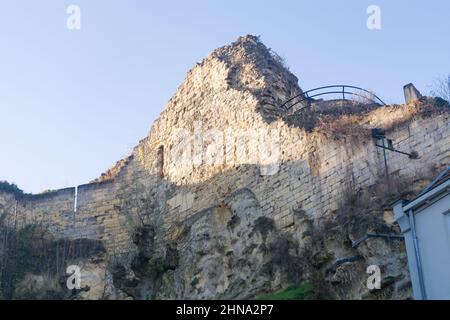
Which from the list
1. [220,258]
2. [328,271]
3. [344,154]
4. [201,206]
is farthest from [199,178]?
[328,271]

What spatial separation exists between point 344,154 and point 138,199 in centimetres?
815

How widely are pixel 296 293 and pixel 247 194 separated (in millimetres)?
4039

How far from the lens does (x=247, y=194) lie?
1975cm

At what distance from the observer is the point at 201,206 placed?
69.5ft

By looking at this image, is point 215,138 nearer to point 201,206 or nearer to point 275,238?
point 201,206

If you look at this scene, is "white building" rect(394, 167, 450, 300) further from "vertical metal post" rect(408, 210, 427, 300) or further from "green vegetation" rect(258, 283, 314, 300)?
"green vegetation" rect(258, 283, 314, 300)

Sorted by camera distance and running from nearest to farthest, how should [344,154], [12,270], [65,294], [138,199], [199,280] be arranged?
1. [344,154]
2. [199,280]
3. [65,294]
4. [12,270]
5. [138,199]

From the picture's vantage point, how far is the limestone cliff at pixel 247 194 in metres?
16.5

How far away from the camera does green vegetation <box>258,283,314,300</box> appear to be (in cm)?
1583

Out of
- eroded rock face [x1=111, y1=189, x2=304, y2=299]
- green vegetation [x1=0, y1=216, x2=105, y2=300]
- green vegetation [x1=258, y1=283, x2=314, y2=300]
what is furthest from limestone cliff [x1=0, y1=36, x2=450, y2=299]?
green vegetation [x1=0, y1=216, x2=105, y2=300]

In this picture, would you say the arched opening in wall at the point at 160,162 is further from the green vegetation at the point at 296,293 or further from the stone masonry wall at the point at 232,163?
the green vegetation at the point at 296,293

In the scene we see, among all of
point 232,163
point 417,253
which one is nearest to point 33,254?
point 232,163

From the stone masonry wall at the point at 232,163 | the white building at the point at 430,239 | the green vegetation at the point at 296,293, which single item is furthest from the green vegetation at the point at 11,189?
the white building at the point at 430,239

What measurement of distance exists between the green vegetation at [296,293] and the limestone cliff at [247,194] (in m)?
0.16
